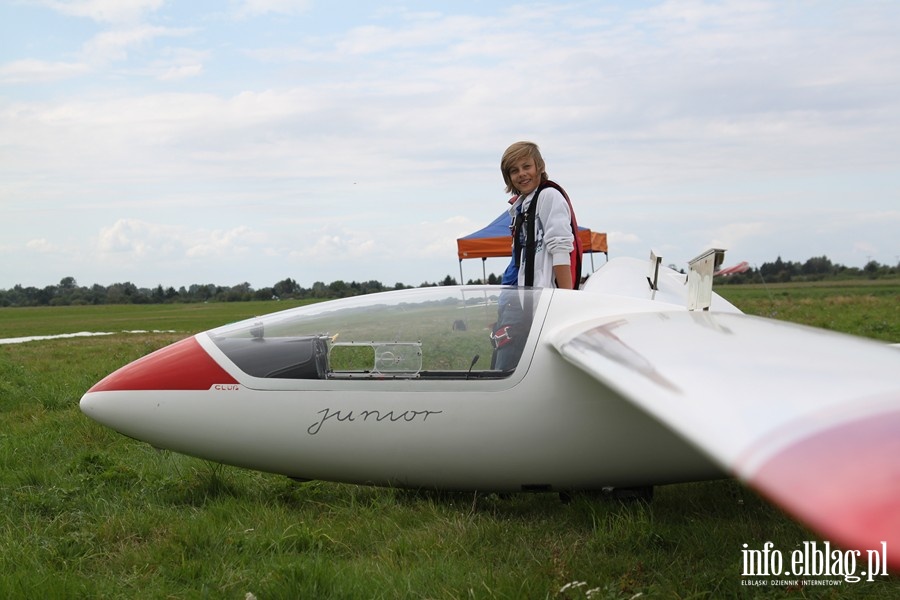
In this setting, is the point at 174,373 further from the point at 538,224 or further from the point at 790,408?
the point at 790,408

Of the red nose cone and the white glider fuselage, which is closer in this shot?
the white glider fuselage

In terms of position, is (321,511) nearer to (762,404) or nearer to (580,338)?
(580,338)

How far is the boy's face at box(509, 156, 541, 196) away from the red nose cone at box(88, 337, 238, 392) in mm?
2376

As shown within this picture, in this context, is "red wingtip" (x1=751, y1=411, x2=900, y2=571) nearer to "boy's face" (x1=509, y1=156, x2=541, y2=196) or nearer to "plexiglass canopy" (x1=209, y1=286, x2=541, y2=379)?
"plexiglass canopy" (x1=209, y1=286, x2=541, y2=379)

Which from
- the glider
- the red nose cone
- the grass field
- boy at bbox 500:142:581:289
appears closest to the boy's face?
boy at bbox 500:142:581:289

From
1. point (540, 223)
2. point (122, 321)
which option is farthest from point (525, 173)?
point (122, 321)

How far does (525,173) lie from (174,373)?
2668mm

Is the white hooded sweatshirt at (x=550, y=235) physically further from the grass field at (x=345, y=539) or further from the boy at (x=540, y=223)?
the grass field at (x=345, y=539)

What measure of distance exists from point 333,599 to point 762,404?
193 centimetres

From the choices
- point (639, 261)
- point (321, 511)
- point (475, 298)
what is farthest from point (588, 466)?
point (639, 261)

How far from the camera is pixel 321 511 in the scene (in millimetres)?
4672

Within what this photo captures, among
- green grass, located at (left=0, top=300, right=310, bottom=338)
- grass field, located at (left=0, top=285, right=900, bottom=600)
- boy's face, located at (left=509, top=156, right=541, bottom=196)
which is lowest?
grass field, located at (left=0, top=285, right=900, bottom=600)

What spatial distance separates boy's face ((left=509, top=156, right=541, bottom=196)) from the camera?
551cm

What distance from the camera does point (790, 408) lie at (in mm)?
2232
